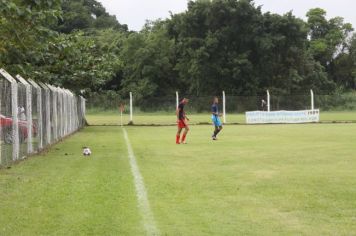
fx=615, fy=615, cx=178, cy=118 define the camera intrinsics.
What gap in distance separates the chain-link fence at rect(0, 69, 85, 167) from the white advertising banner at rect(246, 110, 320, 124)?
18202mm

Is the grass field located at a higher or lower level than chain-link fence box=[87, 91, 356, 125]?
lower

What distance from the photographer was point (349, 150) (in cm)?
1762

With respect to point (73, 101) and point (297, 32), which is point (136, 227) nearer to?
point (73, 101)

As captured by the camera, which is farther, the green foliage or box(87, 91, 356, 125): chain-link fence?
the green foliage

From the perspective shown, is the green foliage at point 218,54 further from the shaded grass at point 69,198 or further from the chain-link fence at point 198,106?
the shaded grass at point 69,198

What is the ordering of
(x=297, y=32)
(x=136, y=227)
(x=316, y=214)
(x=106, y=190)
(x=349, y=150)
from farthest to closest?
1. (x=297, y=32)
2. (x=349, y=150)
3. (x=106, y=190)
4. (x=316, y=214)
5. (x=136, y=227)

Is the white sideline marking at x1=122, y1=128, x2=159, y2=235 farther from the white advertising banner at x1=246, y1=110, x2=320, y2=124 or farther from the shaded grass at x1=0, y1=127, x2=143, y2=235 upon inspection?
the white advertising banner at x1=246, y1=110, x2=320, y2=124

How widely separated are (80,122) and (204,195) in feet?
86.9

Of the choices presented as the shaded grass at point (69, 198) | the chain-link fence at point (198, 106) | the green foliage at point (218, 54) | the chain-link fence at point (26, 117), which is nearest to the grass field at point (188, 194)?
the shaded grass at point (69, 198)

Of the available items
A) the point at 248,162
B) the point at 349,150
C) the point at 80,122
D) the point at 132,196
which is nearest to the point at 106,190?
the point at 132,196

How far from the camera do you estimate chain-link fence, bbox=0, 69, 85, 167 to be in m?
14.8

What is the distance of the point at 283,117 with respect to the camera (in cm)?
4122

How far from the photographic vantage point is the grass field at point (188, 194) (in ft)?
24.6

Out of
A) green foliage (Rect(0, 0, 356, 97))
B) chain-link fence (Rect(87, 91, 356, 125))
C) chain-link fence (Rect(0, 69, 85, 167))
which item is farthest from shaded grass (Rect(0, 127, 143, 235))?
green foliage (Rect(0, 0, 356, 97))
